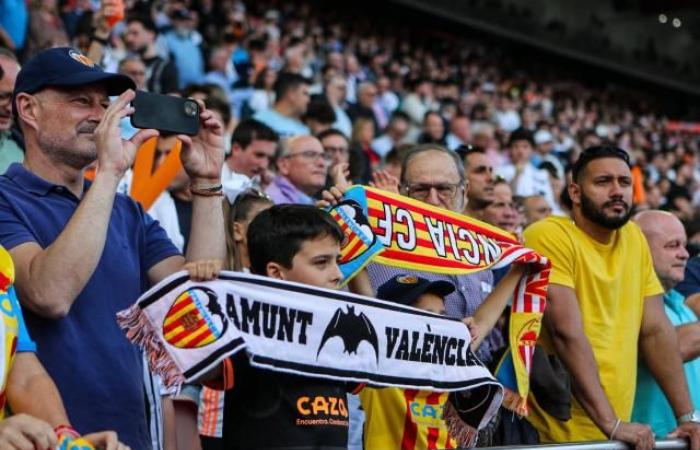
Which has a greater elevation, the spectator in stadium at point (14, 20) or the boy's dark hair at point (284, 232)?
the spectator in stadium at point (14, 20)

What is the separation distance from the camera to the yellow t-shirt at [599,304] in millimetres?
4352

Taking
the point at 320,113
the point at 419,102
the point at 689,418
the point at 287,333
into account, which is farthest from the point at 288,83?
the point at 419,102

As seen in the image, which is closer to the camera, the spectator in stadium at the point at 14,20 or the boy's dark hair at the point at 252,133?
the boy's dark hair at the point at 252,133

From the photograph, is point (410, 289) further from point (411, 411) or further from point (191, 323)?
point (191, 323)

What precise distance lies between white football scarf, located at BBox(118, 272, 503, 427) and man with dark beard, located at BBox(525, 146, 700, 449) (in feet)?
3.25

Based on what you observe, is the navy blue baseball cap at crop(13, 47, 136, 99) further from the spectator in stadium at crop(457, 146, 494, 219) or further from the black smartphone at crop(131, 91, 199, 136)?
the spectator in stadium at crop(457, 146, 494, 219)

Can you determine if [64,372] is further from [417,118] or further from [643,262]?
[417,118]

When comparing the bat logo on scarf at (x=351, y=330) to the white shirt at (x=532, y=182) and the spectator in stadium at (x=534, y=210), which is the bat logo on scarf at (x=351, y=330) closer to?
the spectator in stadium at (x=534, y=210)

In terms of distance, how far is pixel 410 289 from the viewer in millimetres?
3771

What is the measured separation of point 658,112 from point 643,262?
101 ft

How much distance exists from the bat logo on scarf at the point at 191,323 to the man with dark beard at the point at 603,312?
5.94 feet

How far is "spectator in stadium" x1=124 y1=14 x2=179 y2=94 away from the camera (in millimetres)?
8375

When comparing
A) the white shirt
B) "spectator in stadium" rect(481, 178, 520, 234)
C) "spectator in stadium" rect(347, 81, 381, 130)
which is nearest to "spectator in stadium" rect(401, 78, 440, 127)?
"spectator in stadium" rect(347, 81, 381, 130)

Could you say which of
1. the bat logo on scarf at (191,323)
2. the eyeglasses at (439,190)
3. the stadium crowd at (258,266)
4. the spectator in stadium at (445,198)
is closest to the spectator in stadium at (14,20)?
the stadium crowd at (258,266)
